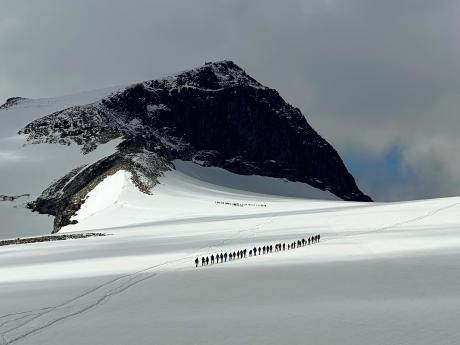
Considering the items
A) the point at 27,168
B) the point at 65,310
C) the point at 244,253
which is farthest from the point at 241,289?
the point at 27,168

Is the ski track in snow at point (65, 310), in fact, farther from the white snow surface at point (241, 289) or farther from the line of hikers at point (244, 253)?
the line of hikers at point (244, 253)

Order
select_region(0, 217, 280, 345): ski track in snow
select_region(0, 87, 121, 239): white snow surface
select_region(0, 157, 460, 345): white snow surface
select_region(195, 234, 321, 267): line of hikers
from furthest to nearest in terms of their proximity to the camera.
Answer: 1. select_region(0, 87, 121, 239): white snow surface
2. select_region(195, 234, 321, 267): line of hikers
3. select_region(0, 217, 280, 345): ski track in snow
4. select_region(0, 157, 460, 345): white snow surface

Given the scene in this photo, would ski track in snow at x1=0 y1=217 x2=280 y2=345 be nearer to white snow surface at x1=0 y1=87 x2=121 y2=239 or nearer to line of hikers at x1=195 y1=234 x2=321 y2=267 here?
line of hikers at x1=195 y1=234 x2=321 y2=267

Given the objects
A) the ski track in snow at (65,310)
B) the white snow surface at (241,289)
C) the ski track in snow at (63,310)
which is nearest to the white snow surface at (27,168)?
the white snow surface at (241,289)

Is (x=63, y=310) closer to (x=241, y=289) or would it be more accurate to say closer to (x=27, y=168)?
(x=241, y=289)

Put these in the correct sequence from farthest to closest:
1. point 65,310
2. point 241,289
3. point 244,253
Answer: point 244,253, point 241,289, point 65,310

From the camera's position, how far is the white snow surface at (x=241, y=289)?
55.6ft

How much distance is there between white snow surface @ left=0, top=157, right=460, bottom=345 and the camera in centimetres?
1694

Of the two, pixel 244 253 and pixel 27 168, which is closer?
pixel 244 253

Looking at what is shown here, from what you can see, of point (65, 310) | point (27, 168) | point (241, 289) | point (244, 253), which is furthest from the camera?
point (27, 168)

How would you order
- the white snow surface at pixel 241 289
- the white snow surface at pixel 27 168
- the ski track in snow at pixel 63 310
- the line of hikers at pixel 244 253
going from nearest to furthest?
the white snow surface at pixel 241 289 → the ski track in snow at pixel 63 310 → the line of hikers at pixel 244 253 → the white snow surface at pixel 27 168

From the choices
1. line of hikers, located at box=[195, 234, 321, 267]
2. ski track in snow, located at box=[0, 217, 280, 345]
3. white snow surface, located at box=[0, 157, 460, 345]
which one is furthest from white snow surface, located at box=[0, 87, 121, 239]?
ski track in snow, located at box=[0, 217, 280, 345]

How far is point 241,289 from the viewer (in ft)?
78.8

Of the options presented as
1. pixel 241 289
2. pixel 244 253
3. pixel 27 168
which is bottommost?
pixel 241 289
